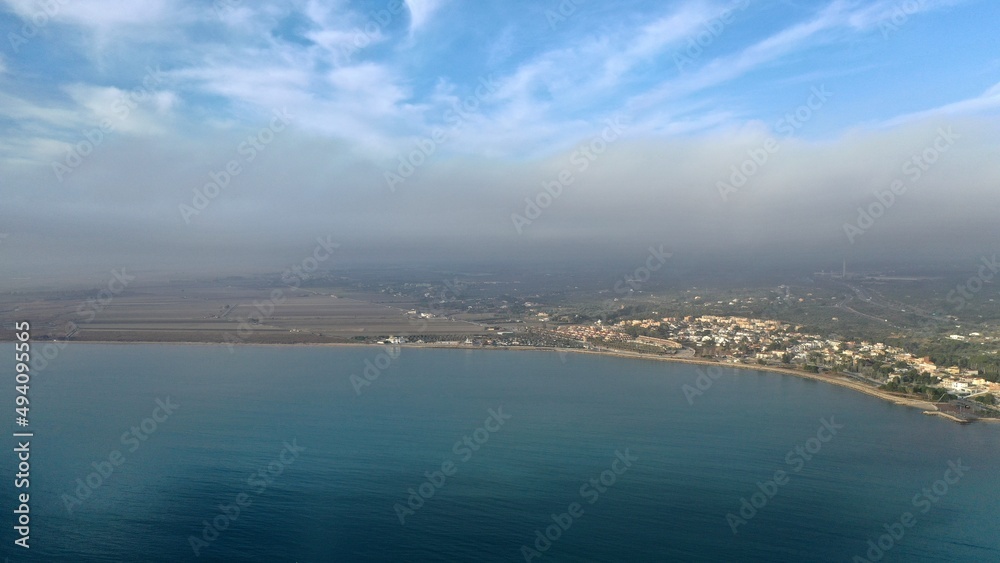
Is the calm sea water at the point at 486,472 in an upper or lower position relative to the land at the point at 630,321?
lower

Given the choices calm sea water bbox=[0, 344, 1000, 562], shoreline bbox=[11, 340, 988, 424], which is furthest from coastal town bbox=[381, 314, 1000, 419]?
calm sea water bbox=[0, 344, 1000, 562]

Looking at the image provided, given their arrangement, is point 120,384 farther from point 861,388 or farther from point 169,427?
point 861,388

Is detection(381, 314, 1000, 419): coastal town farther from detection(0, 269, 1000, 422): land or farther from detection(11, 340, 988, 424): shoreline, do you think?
detection(11, 340, 988, 424): shoreline

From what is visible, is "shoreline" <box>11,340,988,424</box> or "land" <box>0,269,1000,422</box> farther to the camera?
"land" <box>0,269,1000,422</box>

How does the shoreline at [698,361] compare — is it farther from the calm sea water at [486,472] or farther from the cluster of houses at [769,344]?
the cluster of houses at [769,344]

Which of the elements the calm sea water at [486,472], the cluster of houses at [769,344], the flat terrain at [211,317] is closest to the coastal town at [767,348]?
the cluster of houses at [769,344]

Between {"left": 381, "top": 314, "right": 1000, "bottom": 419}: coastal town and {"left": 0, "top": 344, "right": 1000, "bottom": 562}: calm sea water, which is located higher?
{"left": 381, "top": 314, "right": 1000, "bottom": 419}: coastal town
